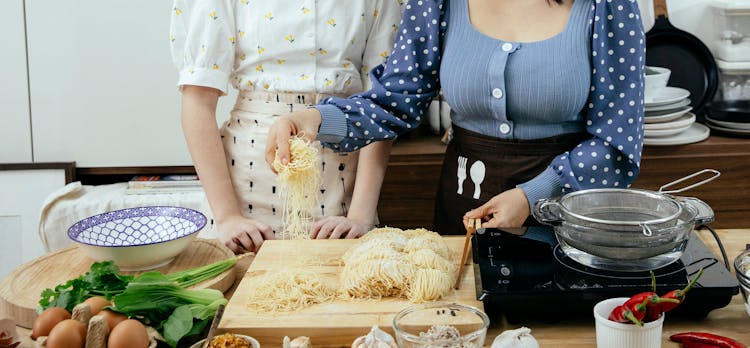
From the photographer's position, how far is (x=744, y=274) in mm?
1495

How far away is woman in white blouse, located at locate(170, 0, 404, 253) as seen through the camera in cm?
232

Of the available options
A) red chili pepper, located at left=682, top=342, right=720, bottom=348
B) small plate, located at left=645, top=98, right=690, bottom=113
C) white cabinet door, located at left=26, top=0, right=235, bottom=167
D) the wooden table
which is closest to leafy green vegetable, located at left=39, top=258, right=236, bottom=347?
the wooden table

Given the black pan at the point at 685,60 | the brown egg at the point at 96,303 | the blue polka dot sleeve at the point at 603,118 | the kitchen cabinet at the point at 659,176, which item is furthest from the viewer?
the black pan at the point at 685,60

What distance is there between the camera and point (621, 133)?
2.09m

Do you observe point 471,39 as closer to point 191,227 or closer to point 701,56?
point 191,227

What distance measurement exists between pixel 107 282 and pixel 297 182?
48 centimetres

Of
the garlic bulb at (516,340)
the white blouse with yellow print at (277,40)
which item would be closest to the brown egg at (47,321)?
the garlic bulb at (516,340)

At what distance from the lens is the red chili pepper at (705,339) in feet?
4.60

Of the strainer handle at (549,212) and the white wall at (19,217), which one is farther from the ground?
the strainer handle at (549,212)

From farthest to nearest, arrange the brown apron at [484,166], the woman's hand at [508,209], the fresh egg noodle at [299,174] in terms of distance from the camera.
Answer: the brown apron at [484,166] < the woman's hand at [508,209] < the fresh egg noodle at [299,174]

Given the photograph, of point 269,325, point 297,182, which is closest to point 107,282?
point 269,325

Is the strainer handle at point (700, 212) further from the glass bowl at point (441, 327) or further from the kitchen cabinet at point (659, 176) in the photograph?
the kitchen cabinet at point (659, 176)

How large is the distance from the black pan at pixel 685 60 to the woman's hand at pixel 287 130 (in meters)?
1.97

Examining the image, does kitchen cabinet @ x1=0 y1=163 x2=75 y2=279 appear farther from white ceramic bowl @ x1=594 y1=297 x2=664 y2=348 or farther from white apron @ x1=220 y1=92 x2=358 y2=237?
white ceramic bowl @ x1=594 y1=297 x2=664 y2=348
